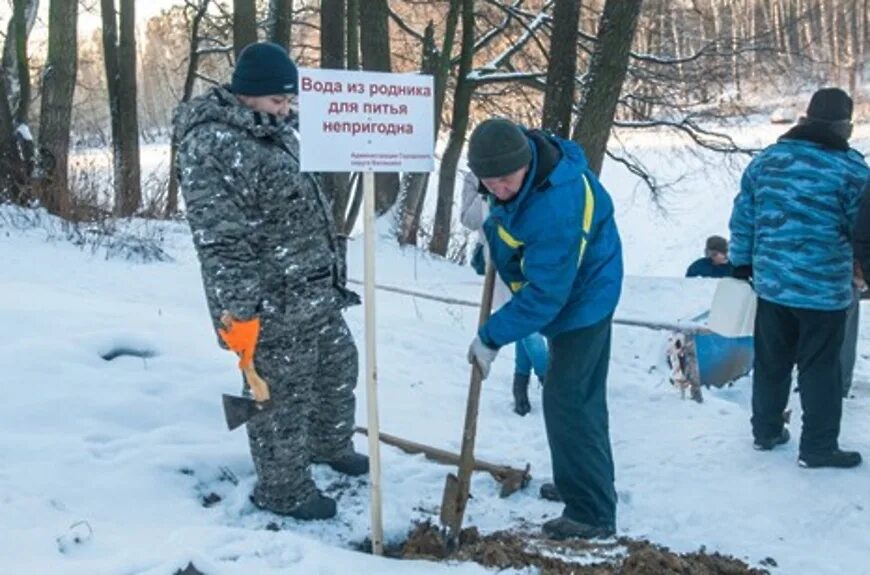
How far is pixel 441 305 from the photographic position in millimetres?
8531

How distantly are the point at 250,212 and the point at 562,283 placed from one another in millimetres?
1264

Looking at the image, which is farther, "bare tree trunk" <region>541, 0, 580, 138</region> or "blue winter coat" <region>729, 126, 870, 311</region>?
"bare tree trunk" <region>541, 0, 580, 138</region>

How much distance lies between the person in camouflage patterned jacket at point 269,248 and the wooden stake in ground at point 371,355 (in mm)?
335

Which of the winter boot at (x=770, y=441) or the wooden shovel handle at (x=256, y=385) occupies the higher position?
the wooden shovel handle at (x=256, y=385)

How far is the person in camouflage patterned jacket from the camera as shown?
134 inches

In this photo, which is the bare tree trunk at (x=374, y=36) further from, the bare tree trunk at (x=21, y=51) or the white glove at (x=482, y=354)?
the white glove at (x=482, y=354)

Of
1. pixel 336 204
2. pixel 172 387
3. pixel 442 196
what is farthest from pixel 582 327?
pixel 442 196

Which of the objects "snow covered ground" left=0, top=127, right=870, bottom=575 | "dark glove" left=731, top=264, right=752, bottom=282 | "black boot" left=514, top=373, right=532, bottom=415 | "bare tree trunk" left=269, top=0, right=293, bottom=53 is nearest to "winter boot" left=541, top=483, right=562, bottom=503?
"snow covered ground" left=0, top=127, right=870, bottom=575

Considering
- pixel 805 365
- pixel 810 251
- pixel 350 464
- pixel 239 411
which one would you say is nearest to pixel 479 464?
pixel 350 464

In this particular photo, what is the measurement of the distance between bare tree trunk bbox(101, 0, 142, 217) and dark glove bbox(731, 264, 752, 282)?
10.4 m

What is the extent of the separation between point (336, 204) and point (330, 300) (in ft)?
23.0

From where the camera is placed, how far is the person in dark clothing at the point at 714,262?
823 centimetres

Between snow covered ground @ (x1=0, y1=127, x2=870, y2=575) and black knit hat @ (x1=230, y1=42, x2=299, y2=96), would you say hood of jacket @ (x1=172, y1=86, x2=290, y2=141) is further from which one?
snow covered ground @ (x1=0, y1=127, x2=870, y2=575)

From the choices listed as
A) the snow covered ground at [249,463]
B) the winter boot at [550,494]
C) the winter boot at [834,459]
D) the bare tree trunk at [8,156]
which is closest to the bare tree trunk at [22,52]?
the bare tree trunk at [8,156]
